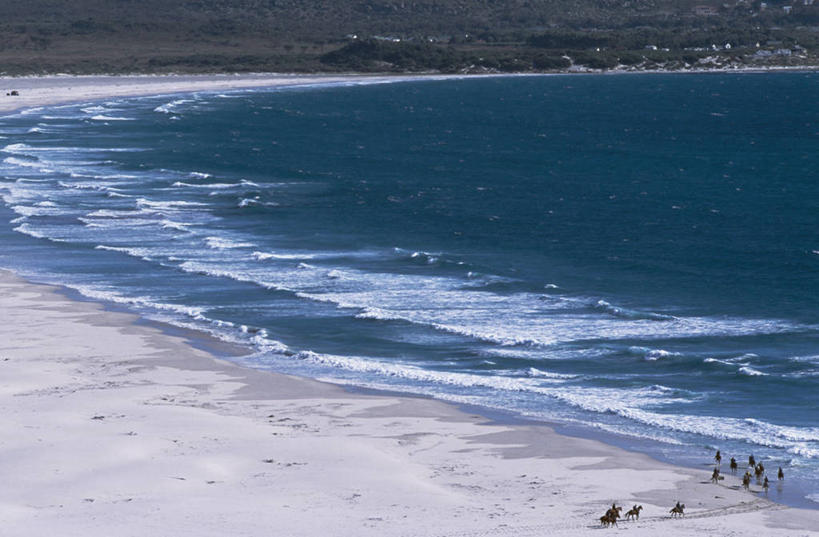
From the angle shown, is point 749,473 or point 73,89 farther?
point 73,89

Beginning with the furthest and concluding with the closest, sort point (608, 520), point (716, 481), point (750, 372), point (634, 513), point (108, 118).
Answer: point (108, 118)
point (750, 372)
point (716, 481)
point (634, 513)
point (608, 520)

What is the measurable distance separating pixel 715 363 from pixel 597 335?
461 centimetres

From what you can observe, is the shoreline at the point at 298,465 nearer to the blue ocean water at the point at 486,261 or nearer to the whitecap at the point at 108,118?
the blue ocean water at the point at 486,261

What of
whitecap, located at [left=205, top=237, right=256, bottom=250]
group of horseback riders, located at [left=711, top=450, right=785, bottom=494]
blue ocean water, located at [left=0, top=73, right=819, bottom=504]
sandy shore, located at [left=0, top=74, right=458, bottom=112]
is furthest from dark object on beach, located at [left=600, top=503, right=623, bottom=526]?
sandy shore, located at [left=0, top=74, right=458, bottom=112]

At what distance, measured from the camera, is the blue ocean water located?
33.5 m

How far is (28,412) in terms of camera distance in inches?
1147

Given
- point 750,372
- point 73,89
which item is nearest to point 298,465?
point 750,372

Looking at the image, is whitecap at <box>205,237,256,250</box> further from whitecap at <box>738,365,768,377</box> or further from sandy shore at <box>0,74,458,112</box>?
sandy shore at <box>0,74,458,112</box>

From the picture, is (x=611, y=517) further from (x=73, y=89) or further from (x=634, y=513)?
(x=73, y=89)

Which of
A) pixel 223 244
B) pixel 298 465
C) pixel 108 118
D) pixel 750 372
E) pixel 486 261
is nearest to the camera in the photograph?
pixel 298 465

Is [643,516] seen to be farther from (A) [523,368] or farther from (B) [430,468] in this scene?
(A) [523,368]

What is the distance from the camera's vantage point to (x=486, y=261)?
51031 mm

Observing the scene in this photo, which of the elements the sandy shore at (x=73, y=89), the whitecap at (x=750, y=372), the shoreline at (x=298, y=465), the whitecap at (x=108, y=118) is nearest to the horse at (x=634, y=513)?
the shoreline at (x=298, y=465)

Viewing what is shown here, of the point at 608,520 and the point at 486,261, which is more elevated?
the point at 486,261
